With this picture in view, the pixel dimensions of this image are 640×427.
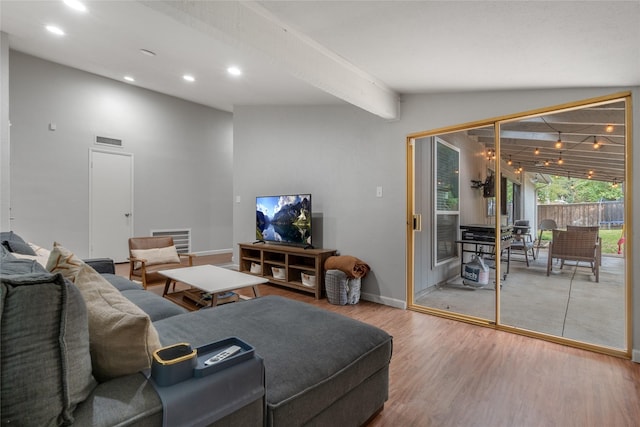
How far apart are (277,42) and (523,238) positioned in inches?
156

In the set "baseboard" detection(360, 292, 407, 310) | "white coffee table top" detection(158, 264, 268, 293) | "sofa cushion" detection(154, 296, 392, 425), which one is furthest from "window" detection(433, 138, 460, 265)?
"sofa cushion" detection(154, 296, 392, 425)

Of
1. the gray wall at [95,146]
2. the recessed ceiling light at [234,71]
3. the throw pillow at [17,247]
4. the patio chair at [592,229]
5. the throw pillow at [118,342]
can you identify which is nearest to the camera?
the throw pillow at [118,342]

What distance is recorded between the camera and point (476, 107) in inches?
119

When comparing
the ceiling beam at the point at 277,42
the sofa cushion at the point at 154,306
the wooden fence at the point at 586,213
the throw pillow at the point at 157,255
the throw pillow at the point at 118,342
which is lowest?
the sofa cushion at the point at 154,306

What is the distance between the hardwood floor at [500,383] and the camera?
1.69 meters

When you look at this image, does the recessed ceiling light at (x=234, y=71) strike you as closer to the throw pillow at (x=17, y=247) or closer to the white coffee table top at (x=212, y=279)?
the white coffee table top at (x=212, y=279)

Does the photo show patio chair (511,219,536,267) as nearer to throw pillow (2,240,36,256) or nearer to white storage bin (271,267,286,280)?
white storage bin (271,267,286,280)

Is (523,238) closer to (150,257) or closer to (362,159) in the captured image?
(362,159)

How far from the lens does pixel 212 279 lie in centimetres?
305

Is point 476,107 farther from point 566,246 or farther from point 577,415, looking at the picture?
point 577,415

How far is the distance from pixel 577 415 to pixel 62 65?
730 cm

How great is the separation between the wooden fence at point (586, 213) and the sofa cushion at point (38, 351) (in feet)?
11.5

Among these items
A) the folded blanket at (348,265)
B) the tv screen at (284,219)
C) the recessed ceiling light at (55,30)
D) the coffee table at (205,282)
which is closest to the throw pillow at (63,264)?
the coffee table at (205,282)

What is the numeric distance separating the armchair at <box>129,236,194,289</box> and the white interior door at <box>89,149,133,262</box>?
1.98 m
